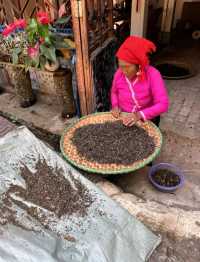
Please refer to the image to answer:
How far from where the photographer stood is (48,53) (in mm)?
2246

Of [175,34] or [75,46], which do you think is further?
[175,34]

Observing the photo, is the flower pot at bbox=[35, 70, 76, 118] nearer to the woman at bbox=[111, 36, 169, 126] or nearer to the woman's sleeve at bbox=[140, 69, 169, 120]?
the woman at bbox=[111, 36, 169, 126]

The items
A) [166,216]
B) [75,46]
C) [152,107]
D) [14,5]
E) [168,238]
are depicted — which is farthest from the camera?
[14,5]

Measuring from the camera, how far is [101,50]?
247 cm

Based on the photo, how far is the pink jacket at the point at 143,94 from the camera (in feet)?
6.31

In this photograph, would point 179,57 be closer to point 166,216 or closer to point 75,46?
point 75,46

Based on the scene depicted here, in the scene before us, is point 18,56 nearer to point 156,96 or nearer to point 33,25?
point 33,25

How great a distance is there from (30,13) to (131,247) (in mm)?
2675

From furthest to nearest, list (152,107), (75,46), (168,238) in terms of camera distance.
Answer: (75,46) → (152,107) → (168,238)

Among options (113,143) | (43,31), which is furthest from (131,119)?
(43,31)

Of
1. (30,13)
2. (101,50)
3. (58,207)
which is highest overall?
(30,13)

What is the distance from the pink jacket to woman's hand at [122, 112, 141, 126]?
43mm

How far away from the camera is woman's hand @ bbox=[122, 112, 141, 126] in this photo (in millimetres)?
1940

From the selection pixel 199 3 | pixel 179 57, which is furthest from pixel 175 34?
pixel 179 57
